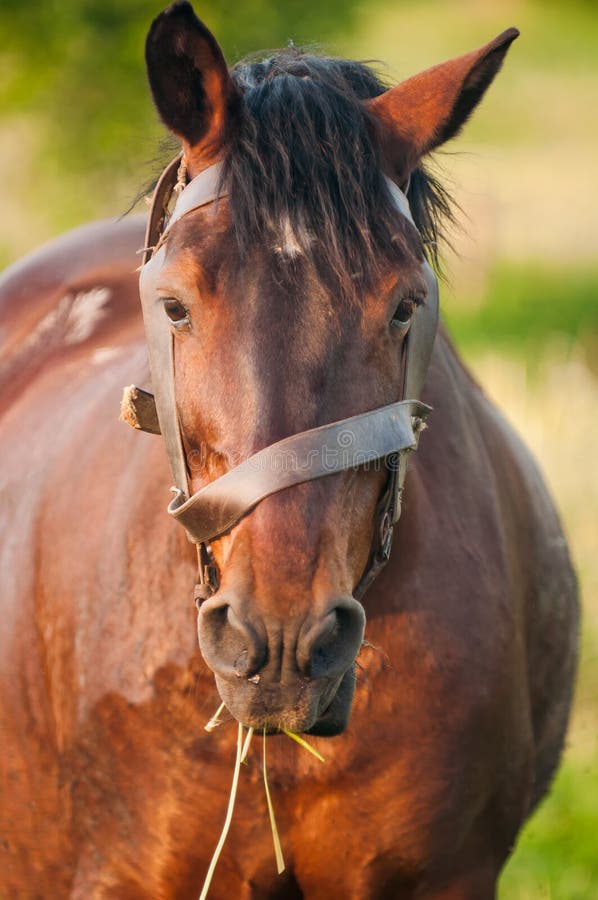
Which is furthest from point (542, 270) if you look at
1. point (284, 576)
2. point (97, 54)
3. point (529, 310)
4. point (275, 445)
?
point (284, 576)

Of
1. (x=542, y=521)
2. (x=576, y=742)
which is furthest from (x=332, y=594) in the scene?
(x=576, y=742)

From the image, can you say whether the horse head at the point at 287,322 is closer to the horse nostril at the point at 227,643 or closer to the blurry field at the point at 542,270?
the horse nostril at the point at 227,643

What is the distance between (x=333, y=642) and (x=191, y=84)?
120 centimetres

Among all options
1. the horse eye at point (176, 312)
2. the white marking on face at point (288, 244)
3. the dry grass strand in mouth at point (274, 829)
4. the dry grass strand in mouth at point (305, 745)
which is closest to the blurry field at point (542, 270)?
the white marking on face at point (288, 244)

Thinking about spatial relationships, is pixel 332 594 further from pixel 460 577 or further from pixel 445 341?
pixel 445 341

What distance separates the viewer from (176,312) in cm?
264

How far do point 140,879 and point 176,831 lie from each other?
0.18 m

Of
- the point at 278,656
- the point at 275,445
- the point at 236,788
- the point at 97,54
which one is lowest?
the point at 236,788

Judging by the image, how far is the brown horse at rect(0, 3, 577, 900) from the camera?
2.47 m

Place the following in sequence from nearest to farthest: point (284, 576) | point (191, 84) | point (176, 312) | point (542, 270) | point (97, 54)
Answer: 1. point (284, 576)
2. point (176, 312)
3. point (191, 84)
4. point (97, 54)
5. point (542, 270)

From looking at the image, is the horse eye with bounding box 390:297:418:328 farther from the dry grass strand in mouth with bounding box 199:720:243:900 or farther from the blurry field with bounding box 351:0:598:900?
the dry grass strand in mouth with bounding box 199:720:243:900

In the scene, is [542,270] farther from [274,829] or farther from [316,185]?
[316,185]

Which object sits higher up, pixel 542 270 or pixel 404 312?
pixel 542 270

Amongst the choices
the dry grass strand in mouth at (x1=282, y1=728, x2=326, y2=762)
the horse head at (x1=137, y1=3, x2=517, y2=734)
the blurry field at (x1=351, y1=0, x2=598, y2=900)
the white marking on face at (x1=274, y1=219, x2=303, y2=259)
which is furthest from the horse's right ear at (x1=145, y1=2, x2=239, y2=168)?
the dry grass strand in mouth at (x1=282, y1=728, x2=326, y2=762)
